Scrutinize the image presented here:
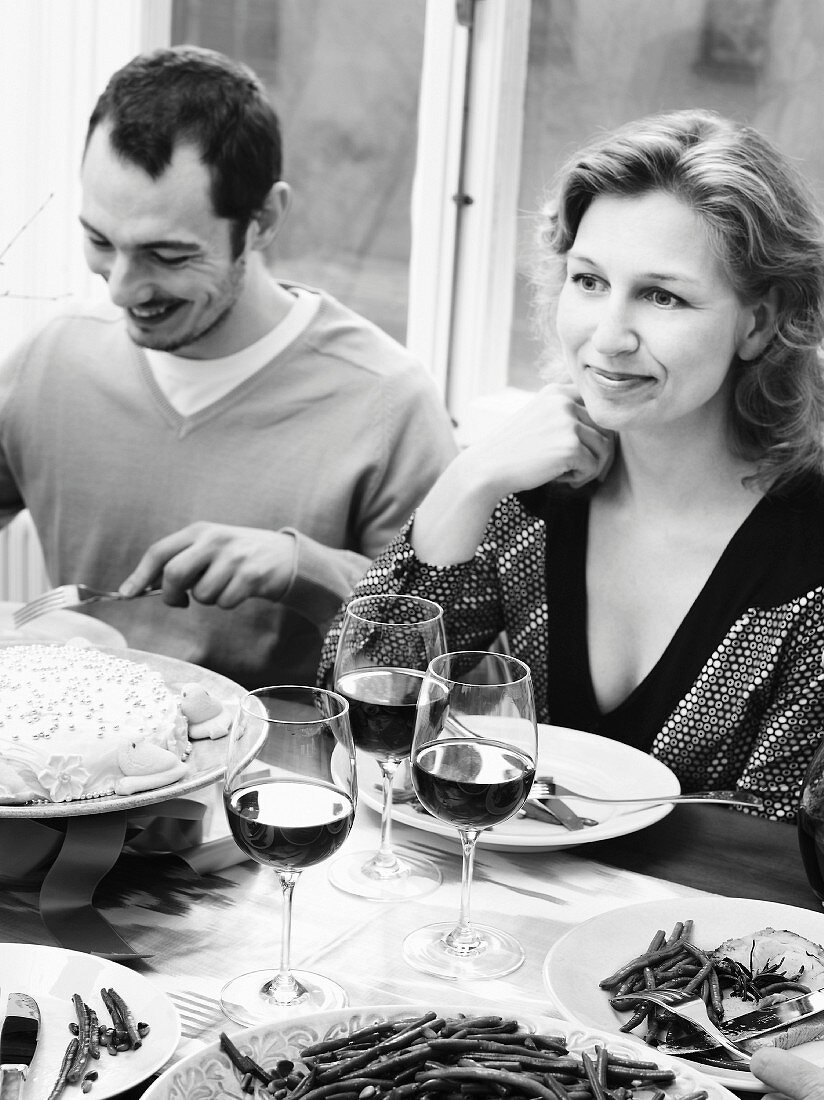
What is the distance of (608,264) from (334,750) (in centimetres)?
79

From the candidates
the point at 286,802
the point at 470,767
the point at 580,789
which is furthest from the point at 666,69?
the point at 286,802

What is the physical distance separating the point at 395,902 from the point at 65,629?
2.28 ft

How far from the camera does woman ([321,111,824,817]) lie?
1479 millimetres

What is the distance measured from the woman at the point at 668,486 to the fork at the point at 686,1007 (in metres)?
0.53

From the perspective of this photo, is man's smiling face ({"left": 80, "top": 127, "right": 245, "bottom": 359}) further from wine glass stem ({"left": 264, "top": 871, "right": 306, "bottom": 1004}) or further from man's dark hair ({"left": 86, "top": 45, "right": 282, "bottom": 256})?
wine glass stem ({"left": 264, "top": 871, "right": 306, "bottom": 1004})

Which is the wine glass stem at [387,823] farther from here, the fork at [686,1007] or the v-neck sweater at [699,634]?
A: the v-neck sweater at [699,634]

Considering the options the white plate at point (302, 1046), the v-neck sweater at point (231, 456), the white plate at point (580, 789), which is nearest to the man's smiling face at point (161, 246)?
A: the v-neck sweater at point (231, 456)

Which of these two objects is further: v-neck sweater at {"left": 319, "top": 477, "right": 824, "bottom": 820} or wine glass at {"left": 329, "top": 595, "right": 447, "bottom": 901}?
v-neck sweater at {"left": 319, "top": 477, "right": 824, "bottom": 820}

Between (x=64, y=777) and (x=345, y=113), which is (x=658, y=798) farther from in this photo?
(x=345, y=113)

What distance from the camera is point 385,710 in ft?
3.66

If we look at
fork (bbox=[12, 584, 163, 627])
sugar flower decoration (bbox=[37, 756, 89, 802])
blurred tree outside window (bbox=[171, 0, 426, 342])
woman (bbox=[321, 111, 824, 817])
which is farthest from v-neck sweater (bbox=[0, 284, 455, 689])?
blurred tree outside window (bbox=[171, 0, 426, 342])

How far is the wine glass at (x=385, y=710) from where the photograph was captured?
111 centimetres

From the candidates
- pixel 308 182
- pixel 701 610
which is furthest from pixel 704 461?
pixel 308 182

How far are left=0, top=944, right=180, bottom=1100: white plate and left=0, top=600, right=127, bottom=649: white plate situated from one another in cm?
59
